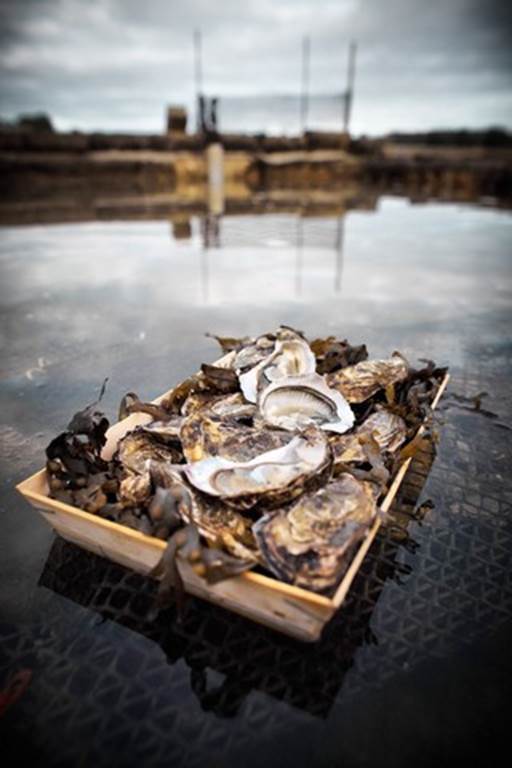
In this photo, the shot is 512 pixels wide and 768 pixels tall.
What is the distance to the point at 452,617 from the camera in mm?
1546

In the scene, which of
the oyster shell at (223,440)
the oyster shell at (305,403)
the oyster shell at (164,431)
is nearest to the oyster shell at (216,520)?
the oyster shell at (223,440)

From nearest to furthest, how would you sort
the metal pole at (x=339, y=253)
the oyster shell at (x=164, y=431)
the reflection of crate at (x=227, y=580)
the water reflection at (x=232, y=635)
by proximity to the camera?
the reflection of crate at (x=227, y=580) → the water reflection at (x=232, y=635) → the oyster shell at (x=164, y=431) → the metal pole at (x=339, y=253)

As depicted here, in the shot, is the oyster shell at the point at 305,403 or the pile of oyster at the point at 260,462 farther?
the oyster shell at the point at 305,403

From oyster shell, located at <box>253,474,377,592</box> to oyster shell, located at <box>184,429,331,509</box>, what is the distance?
0.19 ft

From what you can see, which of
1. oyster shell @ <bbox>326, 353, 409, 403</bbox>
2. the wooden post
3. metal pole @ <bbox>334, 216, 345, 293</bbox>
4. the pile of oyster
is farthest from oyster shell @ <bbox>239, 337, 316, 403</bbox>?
the wooden post

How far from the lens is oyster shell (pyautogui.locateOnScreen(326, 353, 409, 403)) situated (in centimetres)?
227

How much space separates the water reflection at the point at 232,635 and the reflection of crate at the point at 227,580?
5 cm

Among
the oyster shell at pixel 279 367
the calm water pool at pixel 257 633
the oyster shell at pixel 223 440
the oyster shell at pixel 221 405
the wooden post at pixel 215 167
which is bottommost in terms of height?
the calm water pool at pixel 257 633

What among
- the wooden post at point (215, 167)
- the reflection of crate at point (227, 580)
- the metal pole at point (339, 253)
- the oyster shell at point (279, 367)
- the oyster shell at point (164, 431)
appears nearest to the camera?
the reflection of crate at point (227, 580)

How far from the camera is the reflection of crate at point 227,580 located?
4.00 feet

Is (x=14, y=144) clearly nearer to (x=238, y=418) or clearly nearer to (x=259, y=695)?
(x=238, y=418)

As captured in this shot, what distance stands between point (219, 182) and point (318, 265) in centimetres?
1221

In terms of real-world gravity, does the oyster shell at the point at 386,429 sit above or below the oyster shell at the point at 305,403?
below

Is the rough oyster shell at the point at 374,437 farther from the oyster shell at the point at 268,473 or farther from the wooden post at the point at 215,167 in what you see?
the wooden post at the point at 215,167
